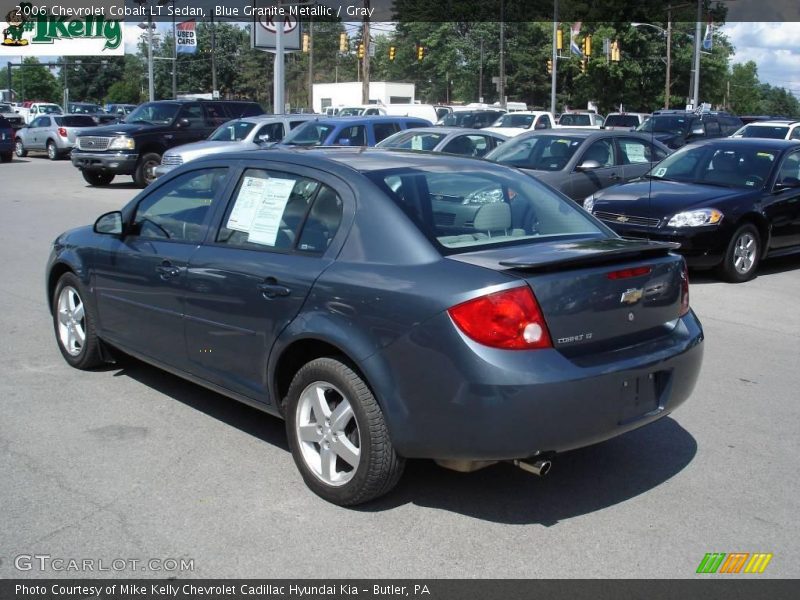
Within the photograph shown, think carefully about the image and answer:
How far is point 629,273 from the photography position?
4.12m

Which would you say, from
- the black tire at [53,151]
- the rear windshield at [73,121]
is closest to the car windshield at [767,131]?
the rear windshield at [73,121]

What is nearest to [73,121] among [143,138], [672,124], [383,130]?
[143,138]

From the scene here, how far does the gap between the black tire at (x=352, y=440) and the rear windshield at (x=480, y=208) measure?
2.52 feet

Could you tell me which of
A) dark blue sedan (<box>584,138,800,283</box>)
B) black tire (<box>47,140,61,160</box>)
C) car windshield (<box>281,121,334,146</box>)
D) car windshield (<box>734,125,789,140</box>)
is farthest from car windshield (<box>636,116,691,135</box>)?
black tire (<box>47,140,61,160</box>)

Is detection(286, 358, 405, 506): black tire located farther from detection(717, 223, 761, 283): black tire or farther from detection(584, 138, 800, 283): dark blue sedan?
detection(717, 223, 761, 283): black tire

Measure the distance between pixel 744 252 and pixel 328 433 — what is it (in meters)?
7.43

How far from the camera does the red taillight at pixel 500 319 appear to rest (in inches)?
145

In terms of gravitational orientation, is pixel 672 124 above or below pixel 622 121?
below

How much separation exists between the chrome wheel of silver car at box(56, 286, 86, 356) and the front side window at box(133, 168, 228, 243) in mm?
954

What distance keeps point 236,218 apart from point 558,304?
197 cm
